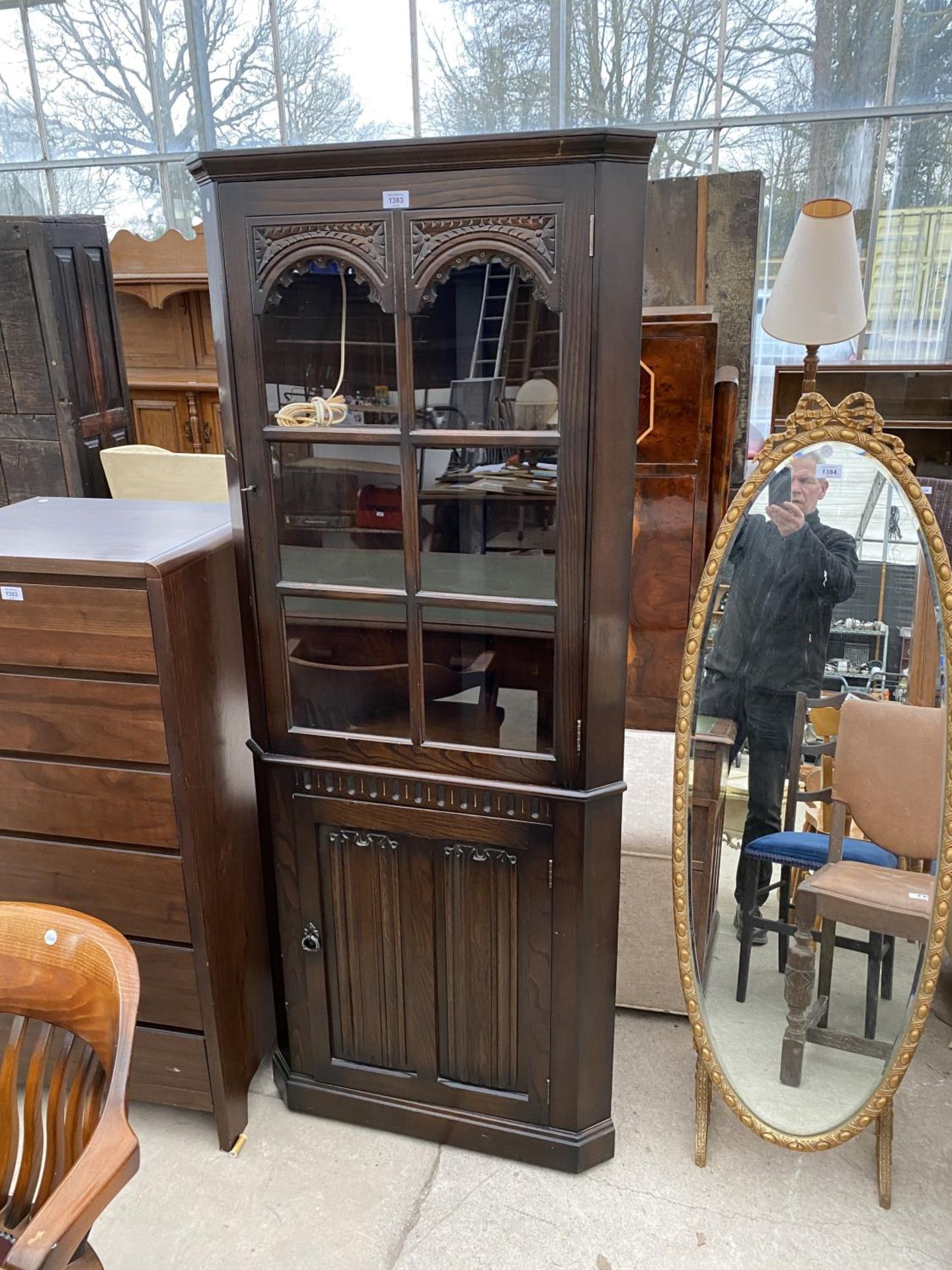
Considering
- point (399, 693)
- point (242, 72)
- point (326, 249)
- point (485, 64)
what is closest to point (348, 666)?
point (399, 693)

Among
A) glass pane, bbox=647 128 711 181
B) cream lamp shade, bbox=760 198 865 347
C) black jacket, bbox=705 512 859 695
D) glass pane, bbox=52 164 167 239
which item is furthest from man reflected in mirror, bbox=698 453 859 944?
glass pane, bbox=52 164 167 239

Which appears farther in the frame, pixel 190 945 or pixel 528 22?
pixel 528 22

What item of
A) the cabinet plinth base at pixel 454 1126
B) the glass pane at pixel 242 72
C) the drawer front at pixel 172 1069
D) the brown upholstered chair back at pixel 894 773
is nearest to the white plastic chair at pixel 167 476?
the drawer front at pixel 172 1069

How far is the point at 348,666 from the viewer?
5.66 feet

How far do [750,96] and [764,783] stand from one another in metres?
5.25

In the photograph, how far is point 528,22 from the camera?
5.66 meters

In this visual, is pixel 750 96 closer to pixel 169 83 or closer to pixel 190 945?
pixel 169 83

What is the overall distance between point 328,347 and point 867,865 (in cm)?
137

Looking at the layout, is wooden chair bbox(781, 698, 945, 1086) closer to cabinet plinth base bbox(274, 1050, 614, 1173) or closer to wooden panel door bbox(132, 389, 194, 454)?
cabinet plinth base bbox(274, 1050, 614, 1173)

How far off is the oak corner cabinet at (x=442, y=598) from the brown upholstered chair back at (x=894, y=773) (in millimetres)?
461

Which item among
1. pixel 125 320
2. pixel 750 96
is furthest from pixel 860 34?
pixel 125 320

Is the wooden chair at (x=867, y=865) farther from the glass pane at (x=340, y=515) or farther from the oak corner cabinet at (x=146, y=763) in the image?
the oak corner cabinet at (x=146, y=763)

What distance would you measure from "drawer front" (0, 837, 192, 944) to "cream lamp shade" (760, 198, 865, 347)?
1.83m

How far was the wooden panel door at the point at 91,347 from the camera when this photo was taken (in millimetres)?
3912
